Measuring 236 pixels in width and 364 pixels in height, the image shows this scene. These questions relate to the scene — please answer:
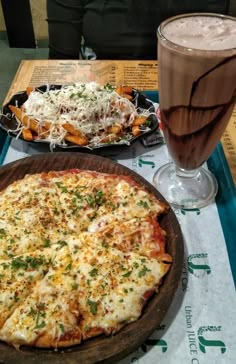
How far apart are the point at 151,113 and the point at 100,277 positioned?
88cm

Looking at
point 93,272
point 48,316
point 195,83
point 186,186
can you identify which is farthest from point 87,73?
point 48,316

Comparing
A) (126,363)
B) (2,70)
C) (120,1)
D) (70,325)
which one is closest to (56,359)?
(70,325)

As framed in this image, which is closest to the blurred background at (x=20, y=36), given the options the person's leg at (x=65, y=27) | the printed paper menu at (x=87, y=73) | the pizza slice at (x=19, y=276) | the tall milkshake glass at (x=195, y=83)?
the person's leg at (x=65, y=27)

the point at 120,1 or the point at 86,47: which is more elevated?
the point at 120,1

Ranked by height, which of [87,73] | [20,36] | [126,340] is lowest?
[20,36]

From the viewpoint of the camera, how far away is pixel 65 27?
8.05ft

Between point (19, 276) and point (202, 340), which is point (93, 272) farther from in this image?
point (202, 340)

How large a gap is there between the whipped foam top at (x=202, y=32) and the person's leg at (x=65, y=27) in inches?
54.3

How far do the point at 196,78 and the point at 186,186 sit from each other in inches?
17.8

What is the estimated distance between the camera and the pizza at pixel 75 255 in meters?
0.89

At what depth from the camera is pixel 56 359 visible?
84 cm

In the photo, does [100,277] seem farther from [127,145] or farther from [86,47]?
[86,47]

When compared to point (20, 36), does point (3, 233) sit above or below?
above

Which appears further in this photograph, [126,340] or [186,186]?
[186,186]
